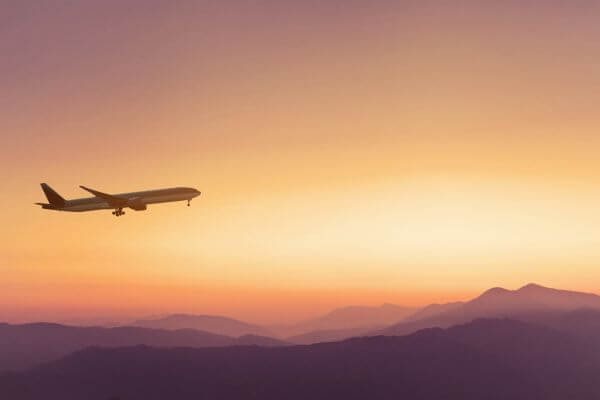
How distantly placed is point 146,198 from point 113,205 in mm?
10539

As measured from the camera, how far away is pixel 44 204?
196 meters

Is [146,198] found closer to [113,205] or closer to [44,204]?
[113,205]

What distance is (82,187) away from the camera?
18250 cm

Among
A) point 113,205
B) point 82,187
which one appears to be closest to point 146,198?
point 113,205

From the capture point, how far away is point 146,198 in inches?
7854

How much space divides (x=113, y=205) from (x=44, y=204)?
2227 centimetres

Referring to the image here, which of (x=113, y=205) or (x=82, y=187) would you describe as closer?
(x=82, y=187)

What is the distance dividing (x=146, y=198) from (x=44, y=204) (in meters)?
32.2

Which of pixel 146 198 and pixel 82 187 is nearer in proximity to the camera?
pixel 82 187

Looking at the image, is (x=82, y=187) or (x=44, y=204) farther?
(x=44, y=204)

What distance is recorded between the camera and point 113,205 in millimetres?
196125

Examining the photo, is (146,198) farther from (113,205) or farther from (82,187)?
(82,187)

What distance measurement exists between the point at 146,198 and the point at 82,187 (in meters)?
22.8
